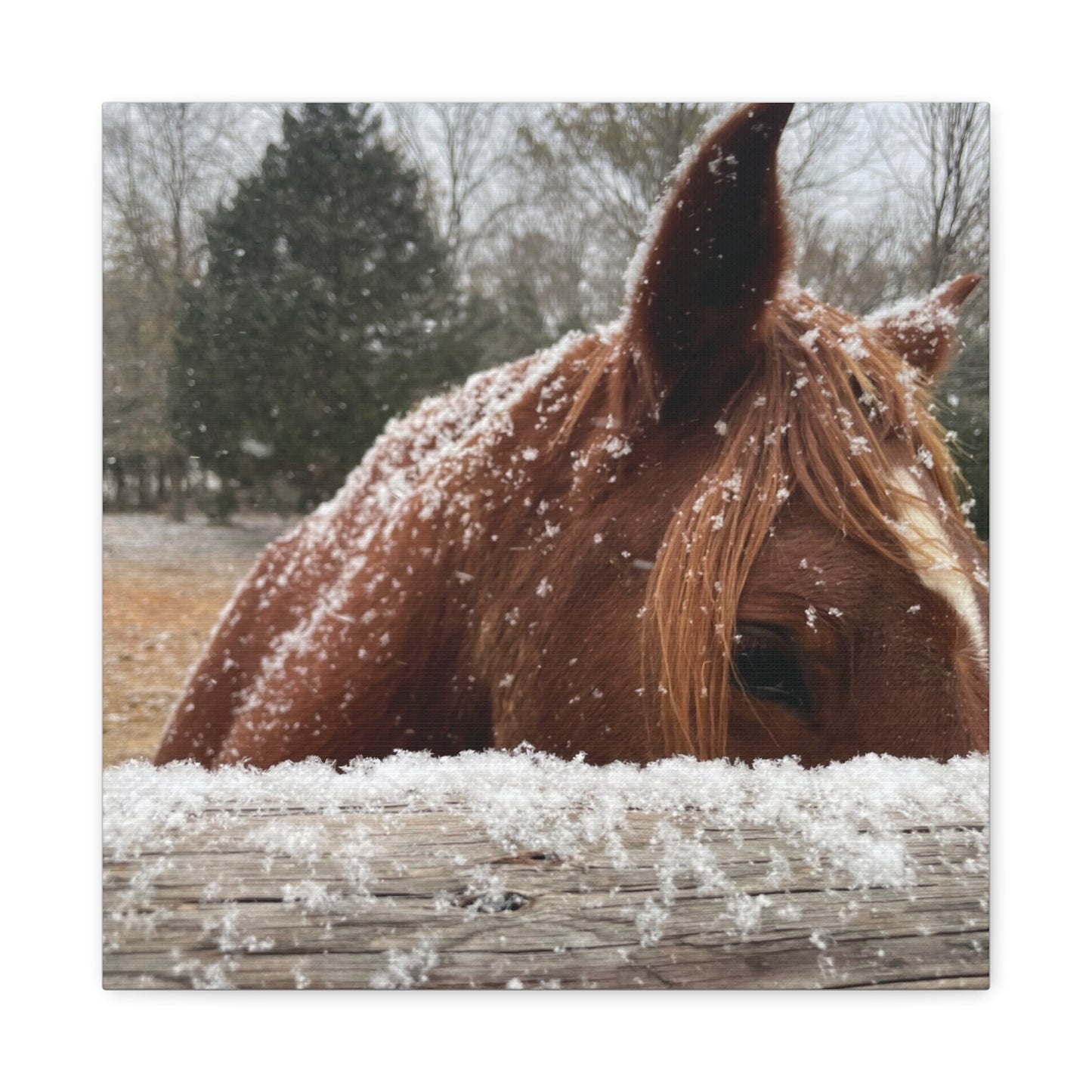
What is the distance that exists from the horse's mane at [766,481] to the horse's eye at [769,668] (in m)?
0.02

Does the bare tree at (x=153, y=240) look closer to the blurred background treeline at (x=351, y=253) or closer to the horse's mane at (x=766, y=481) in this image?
the blurred background treeline at (x=351, y=253)

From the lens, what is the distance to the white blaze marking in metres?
1.23

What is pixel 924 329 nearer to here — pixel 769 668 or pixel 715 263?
pixel 715 263

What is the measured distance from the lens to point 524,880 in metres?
1.42

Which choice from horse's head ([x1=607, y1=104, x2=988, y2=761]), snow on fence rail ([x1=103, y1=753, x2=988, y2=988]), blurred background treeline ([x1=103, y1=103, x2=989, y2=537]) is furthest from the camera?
blurred background treeline ([x1=103, y1=103, x2=989, y2=537])

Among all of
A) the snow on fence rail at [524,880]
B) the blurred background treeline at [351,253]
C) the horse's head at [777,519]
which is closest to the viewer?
the horse's head at [777,519]

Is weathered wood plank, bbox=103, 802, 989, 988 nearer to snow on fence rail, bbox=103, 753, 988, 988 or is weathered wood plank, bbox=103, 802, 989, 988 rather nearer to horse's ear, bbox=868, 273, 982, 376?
snow on fence rail, bbox=103, 753, 988, 988

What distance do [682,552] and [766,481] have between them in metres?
0.14

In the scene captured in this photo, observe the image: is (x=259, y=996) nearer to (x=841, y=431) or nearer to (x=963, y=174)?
(x=841, y=431)

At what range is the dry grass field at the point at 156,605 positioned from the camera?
1.51 m

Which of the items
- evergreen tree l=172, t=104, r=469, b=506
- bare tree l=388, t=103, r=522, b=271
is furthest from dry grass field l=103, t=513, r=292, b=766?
bare tree l=388, t=103, r=522, b=271

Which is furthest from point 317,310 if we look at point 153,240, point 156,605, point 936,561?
point 936,561

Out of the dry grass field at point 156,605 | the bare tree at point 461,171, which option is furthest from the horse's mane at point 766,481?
the dry grass field at point 156,605

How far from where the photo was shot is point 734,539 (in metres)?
1.26
